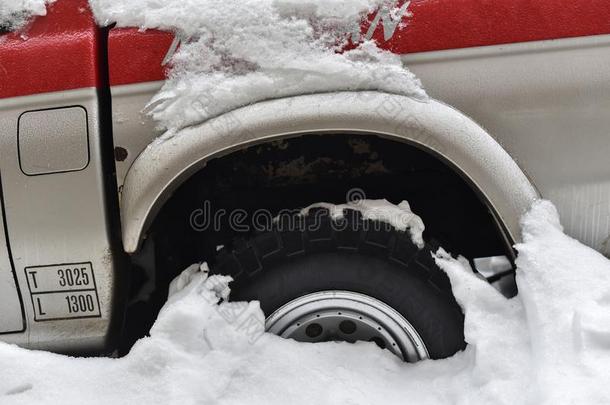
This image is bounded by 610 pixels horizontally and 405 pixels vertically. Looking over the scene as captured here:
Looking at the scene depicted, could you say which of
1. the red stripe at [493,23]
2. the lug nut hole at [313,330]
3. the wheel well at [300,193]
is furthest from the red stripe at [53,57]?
the lug nut hole at [313,330]

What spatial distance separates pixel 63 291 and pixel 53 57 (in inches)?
29.3

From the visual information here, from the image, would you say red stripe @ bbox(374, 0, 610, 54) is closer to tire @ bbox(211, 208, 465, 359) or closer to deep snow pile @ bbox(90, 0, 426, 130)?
deep snow pile @ bbox(90, 0, 426, 130)

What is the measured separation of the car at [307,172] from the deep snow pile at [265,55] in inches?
1.4

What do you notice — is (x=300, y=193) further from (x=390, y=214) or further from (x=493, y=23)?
(x=493, y=23)

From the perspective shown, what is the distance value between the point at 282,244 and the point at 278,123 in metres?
0.42

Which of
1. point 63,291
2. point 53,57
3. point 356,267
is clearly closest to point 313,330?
point 356,267

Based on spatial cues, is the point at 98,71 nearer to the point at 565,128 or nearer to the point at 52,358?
the point at 52,358

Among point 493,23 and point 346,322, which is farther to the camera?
point 346,322

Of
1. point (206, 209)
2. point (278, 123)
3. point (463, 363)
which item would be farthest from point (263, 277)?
point (463, 363)

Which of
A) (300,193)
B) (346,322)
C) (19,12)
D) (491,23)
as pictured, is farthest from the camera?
(300,193)

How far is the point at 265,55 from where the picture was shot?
1861 millimetres

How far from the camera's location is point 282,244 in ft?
6.75

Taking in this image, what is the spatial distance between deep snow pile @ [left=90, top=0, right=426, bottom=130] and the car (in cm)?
4

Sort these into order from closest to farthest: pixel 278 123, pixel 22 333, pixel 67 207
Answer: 1. pixel 278 123
2. pixel 67 207
3. pixel 22 333
